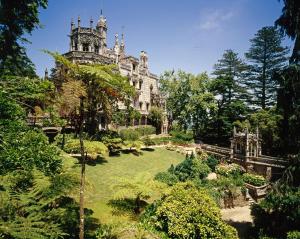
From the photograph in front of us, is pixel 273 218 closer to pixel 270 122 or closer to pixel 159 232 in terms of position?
pixel 159 232

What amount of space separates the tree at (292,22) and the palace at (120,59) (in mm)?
26549

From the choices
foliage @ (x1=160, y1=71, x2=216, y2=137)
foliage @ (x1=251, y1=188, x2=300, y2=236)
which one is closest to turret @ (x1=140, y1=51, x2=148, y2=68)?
foliage @ (x1=160, y1=71, x2=216, y2=137)

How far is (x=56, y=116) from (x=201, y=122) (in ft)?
136

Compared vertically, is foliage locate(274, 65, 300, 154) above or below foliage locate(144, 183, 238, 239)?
above

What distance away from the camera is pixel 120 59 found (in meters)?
45.9

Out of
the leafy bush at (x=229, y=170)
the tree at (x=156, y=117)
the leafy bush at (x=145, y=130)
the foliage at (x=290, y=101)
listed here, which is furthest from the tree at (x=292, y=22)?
the tree at (x=156, y=117)

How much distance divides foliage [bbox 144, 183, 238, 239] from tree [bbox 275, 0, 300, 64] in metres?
8.02

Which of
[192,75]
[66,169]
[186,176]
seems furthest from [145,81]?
[66,169]

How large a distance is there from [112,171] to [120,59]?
101 feet

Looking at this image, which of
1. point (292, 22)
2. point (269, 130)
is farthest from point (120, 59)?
point (292, 22)

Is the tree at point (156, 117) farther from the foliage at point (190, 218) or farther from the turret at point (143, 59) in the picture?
the foliage at point (190, 218)

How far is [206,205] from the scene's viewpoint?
36.6 feet

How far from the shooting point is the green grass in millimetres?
13260

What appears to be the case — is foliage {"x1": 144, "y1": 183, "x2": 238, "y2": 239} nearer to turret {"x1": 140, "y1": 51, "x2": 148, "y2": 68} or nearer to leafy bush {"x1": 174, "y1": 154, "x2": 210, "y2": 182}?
leafy bush {"x1": 174, "y1": 154, "x2": 210, "y2": 182}
